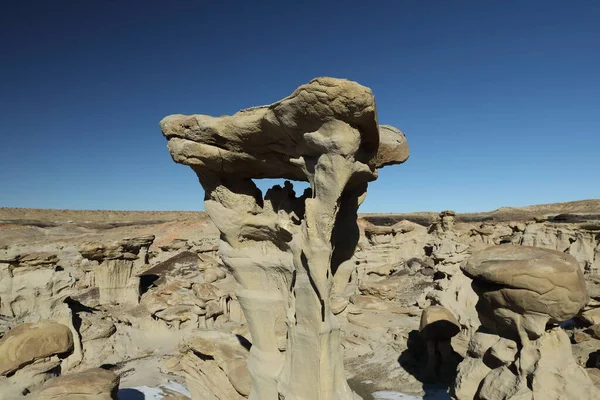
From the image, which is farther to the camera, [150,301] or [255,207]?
[150,301]

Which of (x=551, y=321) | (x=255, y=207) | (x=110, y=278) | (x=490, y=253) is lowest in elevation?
(x=110, y=278)

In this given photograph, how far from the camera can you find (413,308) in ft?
42.8

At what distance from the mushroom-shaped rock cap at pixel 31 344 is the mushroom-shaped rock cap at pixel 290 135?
3655 millimetres

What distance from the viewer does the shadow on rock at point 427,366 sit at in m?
7.98

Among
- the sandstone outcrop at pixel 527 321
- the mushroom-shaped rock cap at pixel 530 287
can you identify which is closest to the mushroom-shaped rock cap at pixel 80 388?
the sandstone outcrop at pixel 527 321

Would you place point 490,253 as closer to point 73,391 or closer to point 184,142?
point 184,142

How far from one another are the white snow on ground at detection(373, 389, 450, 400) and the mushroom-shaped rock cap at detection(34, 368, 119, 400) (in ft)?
16.6

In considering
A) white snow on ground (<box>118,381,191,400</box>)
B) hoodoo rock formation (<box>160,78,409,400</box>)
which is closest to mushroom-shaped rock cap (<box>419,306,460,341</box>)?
hoodoo rock formation (<box>160,78,409,400</box>)

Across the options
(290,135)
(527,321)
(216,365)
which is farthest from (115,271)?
(527,321)

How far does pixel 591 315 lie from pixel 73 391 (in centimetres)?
1189

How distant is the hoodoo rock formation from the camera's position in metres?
4.16

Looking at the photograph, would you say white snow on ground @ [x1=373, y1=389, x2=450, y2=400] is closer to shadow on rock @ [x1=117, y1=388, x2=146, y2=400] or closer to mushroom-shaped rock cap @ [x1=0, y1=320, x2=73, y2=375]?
shadow on rock @ [x1=117, y1=388, x2=146, y2=400]

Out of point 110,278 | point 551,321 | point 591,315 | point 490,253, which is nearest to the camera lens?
point 551,321

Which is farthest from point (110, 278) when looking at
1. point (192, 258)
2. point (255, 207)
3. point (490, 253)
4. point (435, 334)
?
point (490, 253)
